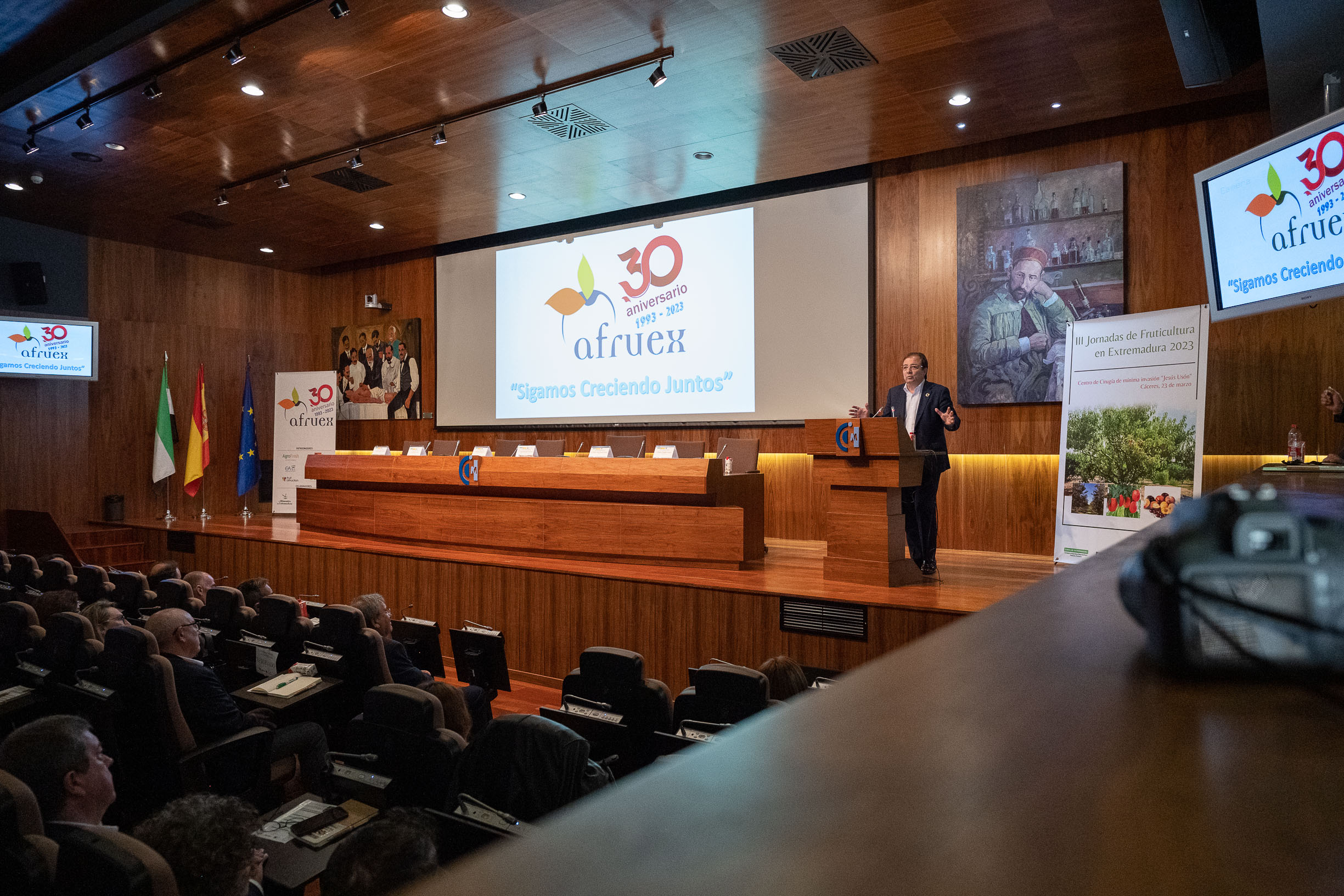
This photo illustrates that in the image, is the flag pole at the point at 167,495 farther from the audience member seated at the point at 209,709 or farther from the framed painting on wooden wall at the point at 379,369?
the audience member seated at the point at 209,709

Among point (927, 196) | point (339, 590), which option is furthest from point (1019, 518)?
point (339, 590)

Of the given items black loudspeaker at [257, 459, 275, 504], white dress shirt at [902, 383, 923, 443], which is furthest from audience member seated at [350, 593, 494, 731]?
black loudspeaker at [257, 459, 275, 504]

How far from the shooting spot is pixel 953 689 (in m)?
0.29

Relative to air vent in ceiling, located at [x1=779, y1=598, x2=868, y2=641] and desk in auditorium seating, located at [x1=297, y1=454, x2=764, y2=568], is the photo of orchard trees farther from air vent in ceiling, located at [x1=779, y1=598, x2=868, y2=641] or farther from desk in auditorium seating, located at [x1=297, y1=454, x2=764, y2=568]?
desk in auditorium seating, located at [x1=297, y1=454, x2=764, y2=568]

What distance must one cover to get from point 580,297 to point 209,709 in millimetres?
7004

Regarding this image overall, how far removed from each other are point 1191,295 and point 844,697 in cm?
731

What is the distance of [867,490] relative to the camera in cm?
499

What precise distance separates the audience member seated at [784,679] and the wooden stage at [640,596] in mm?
1091

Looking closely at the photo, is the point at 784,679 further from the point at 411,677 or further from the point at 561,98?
the point at 561,98

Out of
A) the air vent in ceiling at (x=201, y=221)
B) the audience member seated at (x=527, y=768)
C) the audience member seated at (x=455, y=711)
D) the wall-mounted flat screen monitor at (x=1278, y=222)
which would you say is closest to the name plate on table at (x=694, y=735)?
the audience member seated at (x=527, y=768)

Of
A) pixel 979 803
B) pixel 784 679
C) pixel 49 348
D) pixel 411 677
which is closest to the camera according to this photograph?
pixel 979 803

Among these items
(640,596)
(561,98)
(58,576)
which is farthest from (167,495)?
(640,596)

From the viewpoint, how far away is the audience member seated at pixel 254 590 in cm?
572

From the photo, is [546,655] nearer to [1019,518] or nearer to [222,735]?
[222,735]
